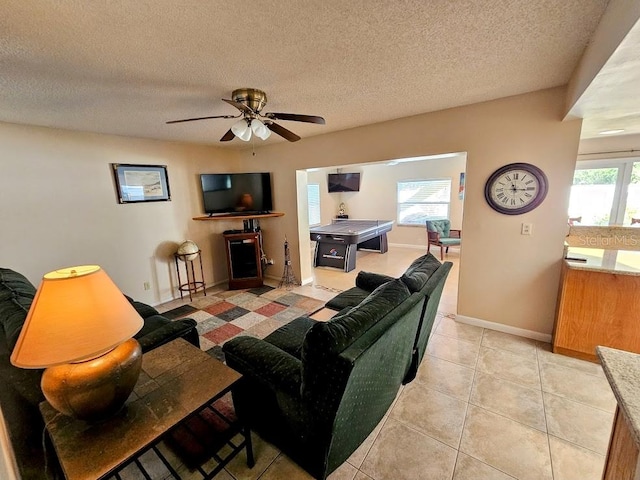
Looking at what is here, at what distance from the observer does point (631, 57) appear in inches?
47.5

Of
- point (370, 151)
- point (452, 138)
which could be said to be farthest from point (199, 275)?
point (452, 138)

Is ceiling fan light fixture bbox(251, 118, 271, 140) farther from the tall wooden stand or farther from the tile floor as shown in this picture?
the tall wooden stand

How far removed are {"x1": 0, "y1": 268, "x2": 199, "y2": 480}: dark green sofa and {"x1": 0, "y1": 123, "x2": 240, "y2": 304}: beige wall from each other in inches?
52.4

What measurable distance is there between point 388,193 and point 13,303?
6754mm

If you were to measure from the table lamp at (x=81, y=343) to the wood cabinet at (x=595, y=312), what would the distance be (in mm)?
3141

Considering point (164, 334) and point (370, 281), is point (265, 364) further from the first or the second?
point (370, 281)

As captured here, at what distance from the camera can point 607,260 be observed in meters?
2.32

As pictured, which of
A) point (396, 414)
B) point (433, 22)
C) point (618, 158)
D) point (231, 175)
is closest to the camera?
point (433, 22)

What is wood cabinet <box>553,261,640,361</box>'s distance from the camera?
6.88 feet

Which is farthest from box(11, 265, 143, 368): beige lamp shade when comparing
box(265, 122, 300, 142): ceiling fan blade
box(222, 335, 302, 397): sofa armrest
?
box(265, 122, 300, 142): ceiling fan blade

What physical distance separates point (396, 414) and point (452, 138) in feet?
8.55

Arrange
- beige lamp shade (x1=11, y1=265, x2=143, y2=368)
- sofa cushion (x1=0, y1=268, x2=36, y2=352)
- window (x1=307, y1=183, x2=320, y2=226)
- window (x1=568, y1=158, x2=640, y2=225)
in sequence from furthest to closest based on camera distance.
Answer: window (x1=307, y1=183, x2=320, y2=226)
window (x1=568, y1=158, x2=640, y2=225)
sofa cushion (x1=0, y1=268, x2=36, y2=352)
beige lamp shade (x1=11, y1=265, x2=143, y2=368)

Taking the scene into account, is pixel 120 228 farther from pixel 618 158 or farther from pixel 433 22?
pixel 618 158

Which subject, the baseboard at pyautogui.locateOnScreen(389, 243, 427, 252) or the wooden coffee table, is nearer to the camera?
the wooden coffee table
